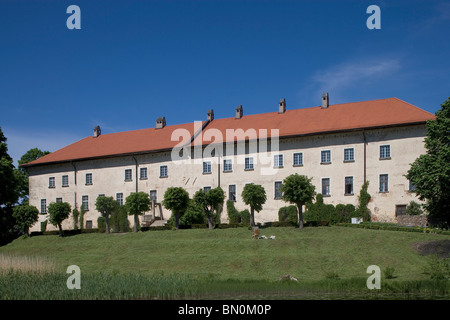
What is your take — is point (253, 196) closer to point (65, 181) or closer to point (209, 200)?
point (209, 200)

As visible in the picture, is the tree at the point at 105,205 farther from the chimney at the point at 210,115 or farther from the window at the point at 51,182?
the chimney at the point at 210,115

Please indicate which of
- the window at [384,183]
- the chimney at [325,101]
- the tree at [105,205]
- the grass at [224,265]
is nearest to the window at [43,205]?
the tree at [105,205]

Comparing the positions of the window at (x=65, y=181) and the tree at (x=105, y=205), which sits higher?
the window at (x=65, y=181)

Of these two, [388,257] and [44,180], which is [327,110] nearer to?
[388,257]

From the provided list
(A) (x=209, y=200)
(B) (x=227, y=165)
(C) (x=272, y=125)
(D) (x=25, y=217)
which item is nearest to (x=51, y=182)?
(D) (x=25, y=217)

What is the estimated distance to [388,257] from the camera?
2744 centimetres

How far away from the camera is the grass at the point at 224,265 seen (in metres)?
20.5

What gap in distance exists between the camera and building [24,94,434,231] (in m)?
40.4

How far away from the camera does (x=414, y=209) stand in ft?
126

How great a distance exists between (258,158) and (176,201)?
7.79m

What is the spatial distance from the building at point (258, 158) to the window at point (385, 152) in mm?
73

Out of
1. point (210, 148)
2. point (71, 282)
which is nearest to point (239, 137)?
point (210, 148)

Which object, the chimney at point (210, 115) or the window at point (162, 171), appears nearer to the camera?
the window at point (162, 171)
